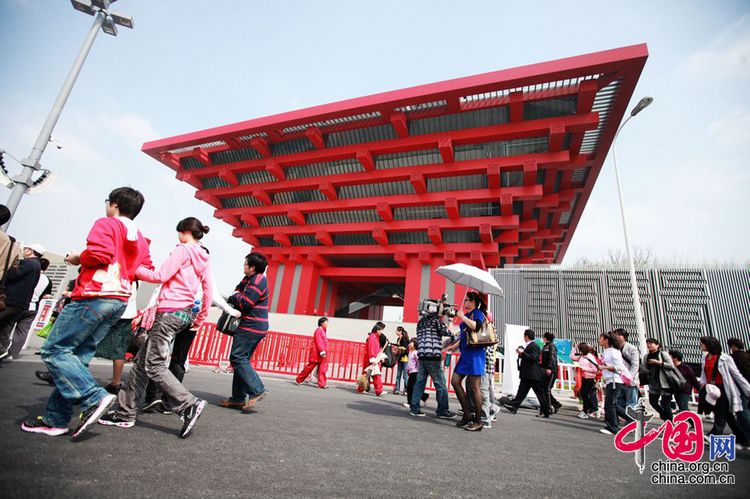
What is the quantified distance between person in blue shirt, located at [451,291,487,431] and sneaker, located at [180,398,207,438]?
2.75 m

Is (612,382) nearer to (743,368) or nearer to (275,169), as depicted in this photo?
(743,368)

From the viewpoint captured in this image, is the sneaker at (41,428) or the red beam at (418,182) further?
the red beam at (418,182)

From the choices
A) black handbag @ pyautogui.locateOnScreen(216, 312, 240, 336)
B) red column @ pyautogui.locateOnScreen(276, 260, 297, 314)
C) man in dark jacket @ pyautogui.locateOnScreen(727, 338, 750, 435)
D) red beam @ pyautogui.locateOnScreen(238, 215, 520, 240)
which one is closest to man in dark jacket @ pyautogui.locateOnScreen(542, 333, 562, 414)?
man in dark jacket @ pyautogui.locateOnScreen(727, 338, 750, 435)

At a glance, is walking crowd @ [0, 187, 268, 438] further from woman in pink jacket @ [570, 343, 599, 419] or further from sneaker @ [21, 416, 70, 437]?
woman in pink jacket @ [570, 343, 599, 419]

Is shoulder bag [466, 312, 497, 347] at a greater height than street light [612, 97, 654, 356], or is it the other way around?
street light [612, 97, 654, 356]

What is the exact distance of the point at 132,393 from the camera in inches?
106

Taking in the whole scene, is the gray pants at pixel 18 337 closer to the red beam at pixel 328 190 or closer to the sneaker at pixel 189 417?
the sneaker at pixel 189 417

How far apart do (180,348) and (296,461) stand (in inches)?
77.4

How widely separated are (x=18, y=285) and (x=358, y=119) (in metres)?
15.5

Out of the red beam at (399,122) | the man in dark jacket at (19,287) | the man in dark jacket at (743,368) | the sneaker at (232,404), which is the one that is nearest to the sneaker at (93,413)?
the sneaker at (232,404)

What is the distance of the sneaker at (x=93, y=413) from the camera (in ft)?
6.84

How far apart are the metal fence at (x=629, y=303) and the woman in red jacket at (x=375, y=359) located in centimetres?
1218

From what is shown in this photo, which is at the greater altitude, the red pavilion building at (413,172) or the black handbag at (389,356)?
the red pavilion building at (413,172)

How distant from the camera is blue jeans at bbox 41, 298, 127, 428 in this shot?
2.12 m
